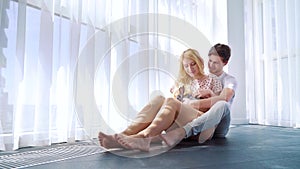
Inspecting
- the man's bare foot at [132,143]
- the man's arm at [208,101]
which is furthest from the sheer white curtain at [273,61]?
the man's bare foot at [132,143]

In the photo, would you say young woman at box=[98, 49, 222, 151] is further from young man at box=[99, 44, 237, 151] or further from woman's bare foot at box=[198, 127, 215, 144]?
woman's bare foot at box=[198, 127, 215, 144]

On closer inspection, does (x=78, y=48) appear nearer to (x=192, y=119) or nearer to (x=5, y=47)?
(x=5, y=47)

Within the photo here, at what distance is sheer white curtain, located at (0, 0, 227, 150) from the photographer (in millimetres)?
1271

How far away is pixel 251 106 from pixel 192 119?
1.82 metres

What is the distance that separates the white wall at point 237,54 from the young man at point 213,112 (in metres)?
1.32

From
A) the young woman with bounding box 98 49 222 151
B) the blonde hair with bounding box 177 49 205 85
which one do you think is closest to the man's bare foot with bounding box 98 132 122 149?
the young woman with bounding box 98 49 222 151

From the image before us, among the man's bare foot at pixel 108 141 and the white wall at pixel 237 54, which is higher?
the white wall at pixel 237 54

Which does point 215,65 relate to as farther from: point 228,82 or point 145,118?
point 145,118

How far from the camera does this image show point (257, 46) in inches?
114

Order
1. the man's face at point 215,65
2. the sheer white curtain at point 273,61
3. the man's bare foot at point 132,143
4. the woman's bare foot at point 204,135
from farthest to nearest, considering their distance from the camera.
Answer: the sheer white curtain at point 273,61
the man's face at point 215,65
the woman's bare foot at point 204,135
the man's bare foot at point 132,143

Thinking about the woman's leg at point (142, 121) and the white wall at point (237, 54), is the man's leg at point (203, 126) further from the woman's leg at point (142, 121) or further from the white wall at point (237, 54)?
the white wall at point (237, 54)

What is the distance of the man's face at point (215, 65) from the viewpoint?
1668mm

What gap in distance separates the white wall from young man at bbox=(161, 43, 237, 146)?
1.32 m

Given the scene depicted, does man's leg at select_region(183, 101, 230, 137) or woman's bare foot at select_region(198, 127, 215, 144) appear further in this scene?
woman's bare foot at select_region(198, 127, 215, 144)
